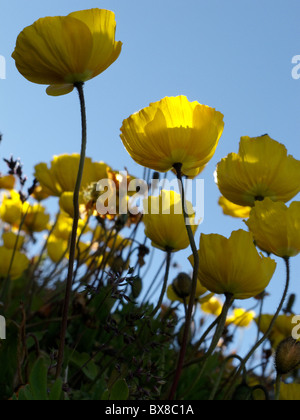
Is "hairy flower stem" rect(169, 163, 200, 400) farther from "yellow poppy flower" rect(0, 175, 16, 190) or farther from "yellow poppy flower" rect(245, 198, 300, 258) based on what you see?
"yellow poppy flower" rect(0, 175, 16, 190)

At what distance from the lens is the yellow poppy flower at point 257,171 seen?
121 cm

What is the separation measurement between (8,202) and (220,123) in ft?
5.74

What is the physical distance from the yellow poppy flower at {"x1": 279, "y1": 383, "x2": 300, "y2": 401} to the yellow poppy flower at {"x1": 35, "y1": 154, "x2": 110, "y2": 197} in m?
0.90

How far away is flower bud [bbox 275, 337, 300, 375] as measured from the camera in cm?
102

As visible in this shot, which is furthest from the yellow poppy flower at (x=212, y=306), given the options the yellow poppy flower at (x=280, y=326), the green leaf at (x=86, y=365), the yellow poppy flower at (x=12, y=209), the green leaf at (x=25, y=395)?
the green leaf at (x=25, y=395)

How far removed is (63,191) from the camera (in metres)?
1.79

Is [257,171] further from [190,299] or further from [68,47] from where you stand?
[68,47]

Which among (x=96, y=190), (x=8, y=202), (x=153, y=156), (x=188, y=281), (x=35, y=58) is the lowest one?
(x=188, y=281)

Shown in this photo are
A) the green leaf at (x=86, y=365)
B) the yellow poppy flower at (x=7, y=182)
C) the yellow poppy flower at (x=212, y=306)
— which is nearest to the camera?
the green leaf at (x=86, y=365)

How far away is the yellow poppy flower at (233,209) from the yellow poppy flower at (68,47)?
854mm

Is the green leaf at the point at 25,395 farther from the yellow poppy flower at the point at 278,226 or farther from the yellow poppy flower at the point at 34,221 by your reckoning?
the yellow poppy flower at the point at 34,221

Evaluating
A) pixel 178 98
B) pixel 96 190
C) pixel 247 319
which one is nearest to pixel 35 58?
pixel 178 98

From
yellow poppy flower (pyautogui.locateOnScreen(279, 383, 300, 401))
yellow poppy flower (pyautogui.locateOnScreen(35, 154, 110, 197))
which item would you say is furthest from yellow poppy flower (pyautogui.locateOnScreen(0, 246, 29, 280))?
yellow poppy flower (pyautogui.locateOnScreen(279, 383, 300, 401))
